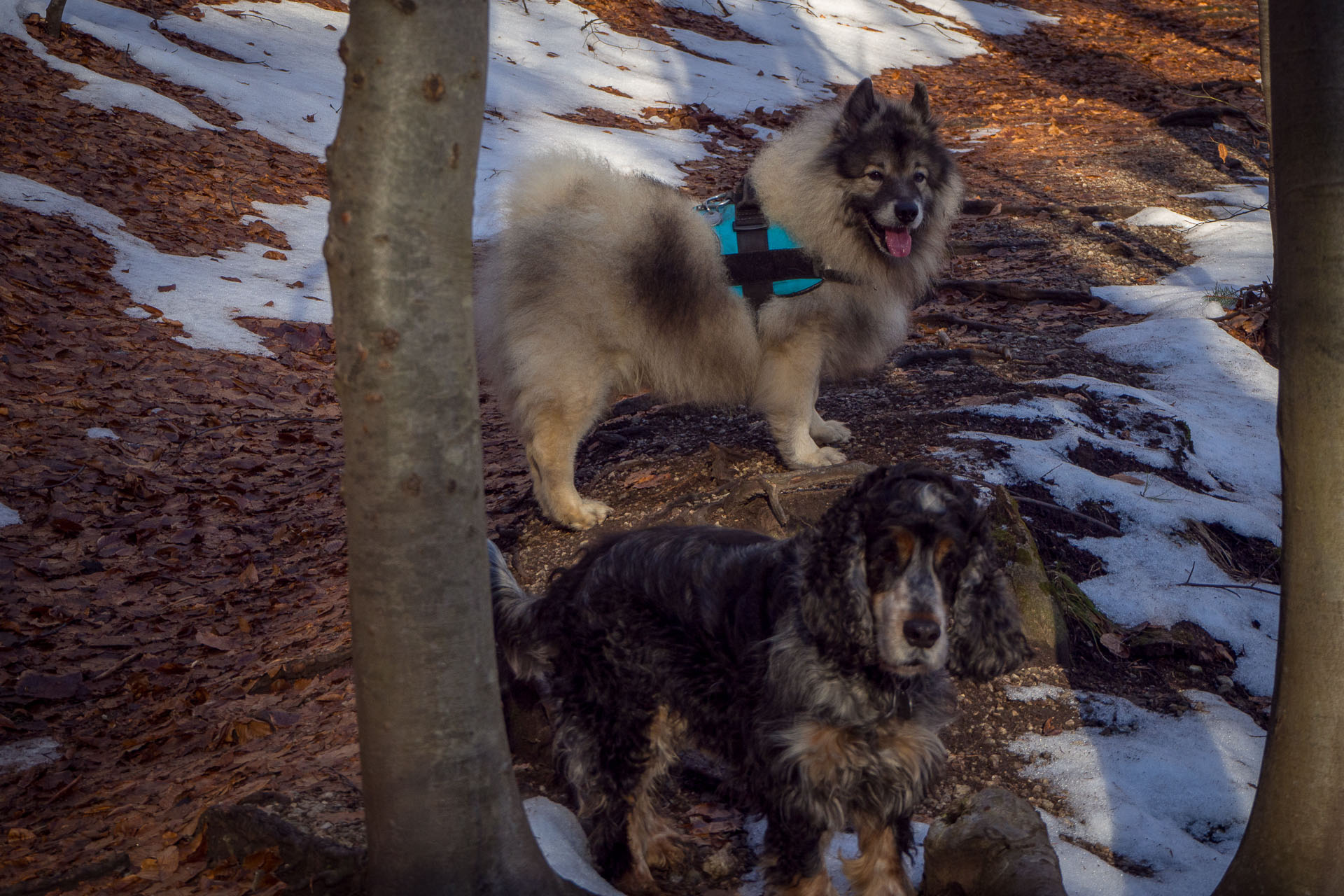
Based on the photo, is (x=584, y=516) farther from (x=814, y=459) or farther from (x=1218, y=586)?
(x=1218, y=586)

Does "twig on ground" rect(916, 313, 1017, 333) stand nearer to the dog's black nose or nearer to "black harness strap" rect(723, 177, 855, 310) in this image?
"black harness strap" rect(723, 177, 855, 310)

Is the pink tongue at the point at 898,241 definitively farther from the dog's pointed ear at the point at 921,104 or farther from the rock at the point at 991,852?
the rock at the point at 991,852

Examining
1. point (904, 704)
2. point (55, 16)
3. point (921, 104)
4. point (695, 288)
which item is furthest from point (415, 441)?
point (55, 16)

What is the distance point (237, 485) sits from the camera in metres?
6.80

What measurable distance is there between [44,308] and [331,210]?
24.3 ft

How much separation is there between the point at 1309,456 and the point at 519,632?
8.10 feet

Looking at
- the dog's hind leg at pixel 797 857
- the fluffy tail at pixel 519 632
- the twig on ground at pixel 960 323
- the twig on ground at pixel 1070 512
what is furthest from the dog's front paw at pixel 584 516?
the twig on ground at pixel 960 323

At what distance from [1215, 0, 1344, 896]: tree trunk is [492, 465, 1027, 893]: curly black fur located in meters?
0.75

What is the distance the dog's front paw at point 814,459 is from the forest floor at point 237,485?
176mm

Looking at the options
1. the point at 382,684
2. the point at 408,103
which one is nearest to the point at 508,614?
the point at 382,684

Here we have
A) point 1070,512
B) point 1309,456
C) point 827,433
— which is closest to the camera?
point 1309,456

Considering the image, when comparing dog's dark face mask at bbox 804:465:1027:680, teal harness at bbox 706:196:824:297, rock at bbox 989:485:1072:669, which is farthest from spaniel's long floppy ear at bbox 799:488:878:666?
teal harness at bbox 706:196:824:297

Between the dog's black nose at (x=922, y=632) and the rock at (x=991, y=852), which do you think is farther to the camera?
the rock at (x=991, y=852)

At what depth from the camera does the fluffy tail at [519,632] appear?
3.51 metres
